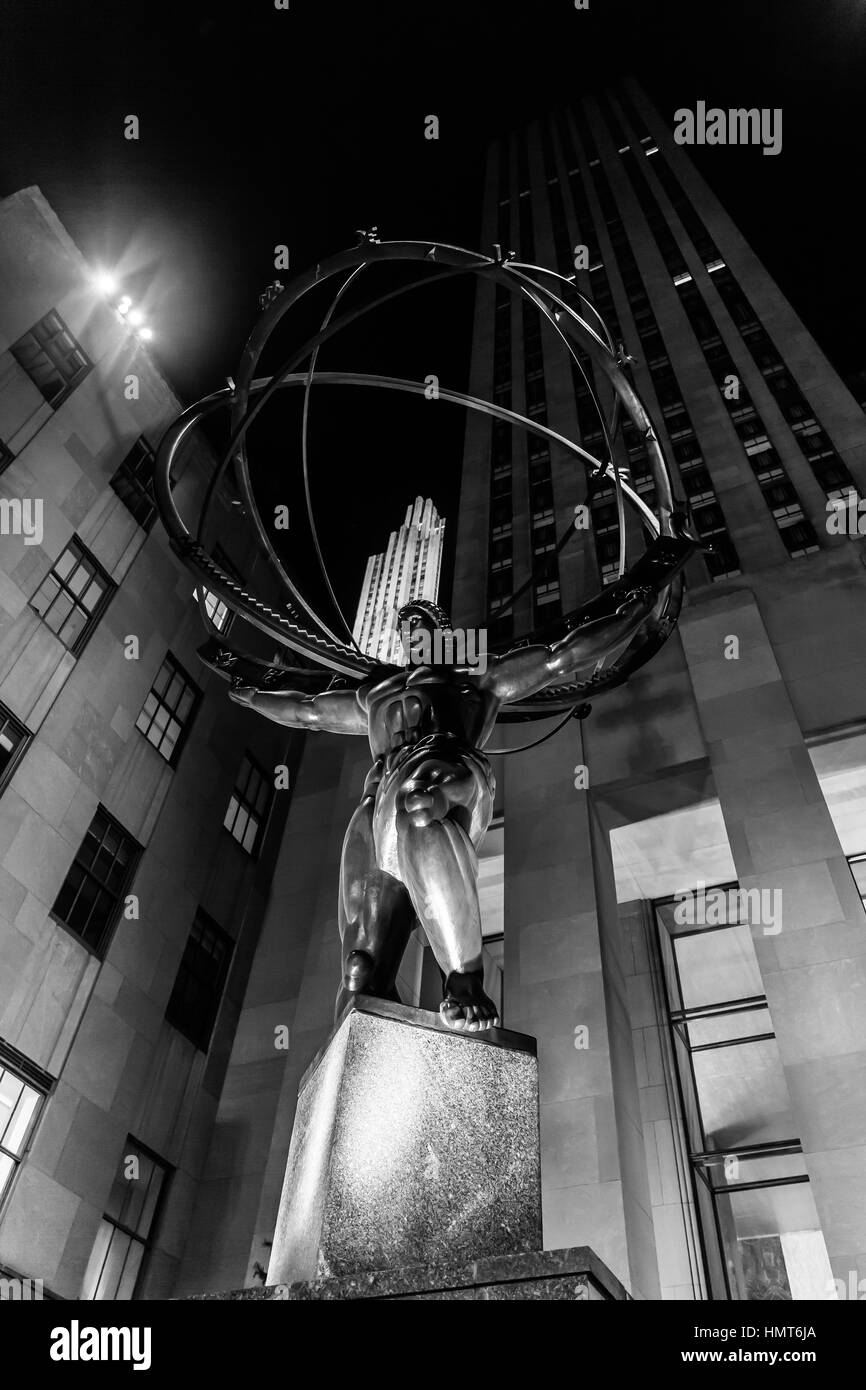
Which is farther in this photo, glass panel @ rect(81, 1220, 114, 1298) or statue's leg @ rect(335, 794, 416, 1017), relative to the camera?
glass panel @ rect(81, 1220, 114, 1298)

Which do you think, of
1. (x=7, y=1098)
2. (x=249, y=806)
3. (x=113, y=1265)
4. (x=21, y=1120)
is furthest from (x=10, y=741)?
(x=113, y=1265)

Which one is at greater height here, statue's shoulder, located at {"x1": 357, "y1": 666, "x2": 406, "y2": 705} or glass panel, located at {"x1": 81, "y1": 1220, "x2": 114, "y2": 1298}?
statue's shoulder, located at {"x1": 357, "y1": 666, "x2": 406, "y2": 705}

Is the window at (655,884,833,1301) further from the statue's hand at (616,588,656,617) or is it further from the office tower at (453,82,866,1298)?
the statue's hand at (616,588,656,617)

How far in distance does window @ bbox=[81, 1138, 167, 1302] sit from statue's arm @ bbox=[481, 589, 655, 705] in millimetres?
10066

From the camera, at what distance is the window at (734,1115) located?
47.1ft

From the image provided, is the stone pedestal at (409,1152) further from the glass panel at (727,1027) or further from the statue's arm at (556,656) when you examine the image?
the glass panel at (727,1027)

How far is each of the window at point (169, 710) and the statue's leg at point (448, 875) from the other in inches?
478

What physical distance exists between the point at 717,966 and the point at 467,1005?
14189 millimetres

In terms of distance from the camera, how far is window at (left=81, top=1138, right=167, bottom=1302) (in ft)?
41.1

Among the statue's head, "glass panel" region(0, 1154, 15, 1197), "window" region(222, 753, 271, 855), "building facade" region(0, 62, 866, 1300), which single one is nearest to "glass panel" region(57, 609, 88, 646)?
"building facade" region(0, 62, 866, 1300)

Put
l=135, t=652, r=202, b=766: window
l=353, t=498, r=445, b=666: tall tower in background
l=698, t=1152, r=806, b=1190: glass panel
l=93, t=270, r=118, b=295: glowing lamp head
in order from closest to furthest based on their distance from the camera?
l=698, t=1152, r=806, b=1190: glass panel
l=135, t=652, r=202, b=766: window
l=93, t=270, r=118, b=295: glowing lamp head
l=353, t=498, r=445, b=666: tall tower in background

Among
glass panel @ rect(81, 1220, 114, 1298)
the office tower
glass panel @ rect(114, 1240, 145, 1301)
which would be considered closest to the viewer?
the office tower

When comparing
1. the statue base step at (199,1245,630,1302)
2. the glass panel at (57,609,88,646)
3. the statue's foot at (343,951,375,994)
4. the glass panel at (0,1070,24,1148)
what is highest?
the glass panel at (57,609,88,646)
